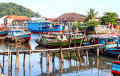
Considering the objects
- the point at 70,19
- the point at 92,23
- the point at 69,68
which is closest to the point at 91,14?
the point at 92,23

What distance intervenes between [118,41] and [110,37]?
4.06 ft

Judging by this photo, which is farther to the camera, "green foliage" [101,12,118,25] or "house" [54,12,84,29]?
"house" [54,12,84,29]

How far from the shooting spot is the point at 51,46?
33.7 metres

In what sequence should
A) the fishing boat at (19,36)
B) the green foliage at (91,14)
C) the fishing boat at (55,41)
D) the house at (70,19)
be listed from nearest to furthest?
the fishing boat at (55,41) < the fishing boat at (19,36) < the green foliage at (91,14) < the house at (70,19)

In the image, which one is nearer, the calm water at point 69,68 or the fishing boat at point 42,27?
the calm water at point 69,68

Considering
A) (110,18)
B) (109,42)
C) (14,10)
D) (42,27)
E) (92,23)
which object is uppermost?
(14,10)

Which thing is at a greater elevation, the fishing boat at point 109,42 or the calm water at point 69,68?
the fishing boat at point 109,42

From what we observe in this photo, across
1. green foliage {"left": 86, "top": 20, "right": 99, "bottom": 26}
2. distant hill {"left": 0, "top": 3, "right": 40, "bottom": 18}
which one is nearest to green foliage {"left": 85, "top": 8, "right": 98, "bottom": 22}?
green foliage {"left": 86, "top": 20, "right": 99, "bottom": 26}

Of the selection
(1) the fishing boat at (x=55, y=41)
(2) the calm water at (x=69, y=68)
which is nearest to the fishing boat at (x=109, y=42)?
(2) the calm water at (x=69, y=68)

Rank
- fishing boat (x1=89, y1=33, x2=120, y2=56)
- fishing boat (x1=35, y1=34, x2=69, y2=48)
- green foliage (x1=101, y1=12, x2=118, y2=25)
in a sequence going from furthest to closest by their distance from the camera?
1. green foliage (x1=101, y1=12, x2=118, y2=25)
2. fishing boat (x1=35, y1=34, x2=69, y2=48)
3. fishing boat (x1=89, y1=33, x2=120, y2=56)

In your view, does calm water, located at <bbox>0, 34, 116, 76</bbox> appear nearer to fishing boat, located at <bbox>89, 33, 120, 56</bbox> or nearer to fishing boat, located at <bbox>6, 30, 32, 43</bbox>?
fishing boat, located at <bbox>89, 33, 120, 56</bbox>

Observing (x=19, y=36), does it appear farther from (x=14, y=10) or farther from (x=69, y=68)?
(x=14, y=10)

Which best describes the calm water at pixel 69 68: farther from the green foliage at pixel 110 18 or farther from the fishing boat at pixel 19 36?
the green foliage at pixel 110 18

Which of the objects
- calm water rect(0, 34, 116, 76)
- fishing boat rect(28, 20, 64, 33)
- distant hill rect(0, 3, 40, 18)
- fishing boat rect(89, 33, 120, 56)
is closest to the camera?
calm water rect(0, 34, 116, 76)
